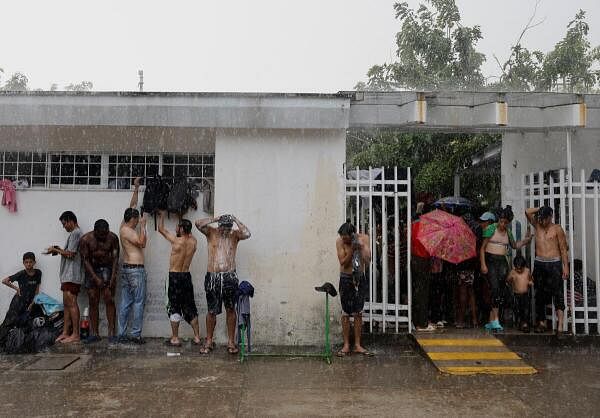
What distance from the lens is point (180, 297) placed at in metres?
7.50

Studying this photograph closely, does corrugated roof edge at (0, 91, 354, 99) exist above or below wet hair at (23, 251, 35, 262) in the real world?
above

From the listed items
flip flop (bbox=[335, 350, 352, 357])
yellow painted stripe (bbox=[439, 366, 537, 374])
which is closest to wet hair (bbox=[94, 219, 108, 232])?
flip flop (bbox=[335, 350, 352, 357])

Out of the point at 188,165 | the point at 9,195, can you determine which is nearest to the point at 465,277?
Result: the point at 188,165

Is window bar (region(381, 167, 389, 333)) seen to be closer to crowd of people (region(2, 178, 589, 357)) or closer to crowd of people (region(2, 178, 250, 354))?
crowd of people (region(2, 178, 589, 357))

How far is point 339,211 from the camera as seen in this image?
7.61 meters

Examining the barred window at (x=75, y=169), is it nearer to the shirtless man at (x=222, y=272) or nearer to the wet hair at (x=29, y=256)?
the wet hair at (x=29, y=256)

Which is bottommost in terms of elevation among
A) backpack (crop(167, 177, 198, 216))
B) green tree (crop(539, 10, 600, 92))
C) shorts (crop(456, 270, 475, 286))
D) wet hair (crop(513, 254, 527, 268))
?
shorts (crop(456, 270, 475, 286))

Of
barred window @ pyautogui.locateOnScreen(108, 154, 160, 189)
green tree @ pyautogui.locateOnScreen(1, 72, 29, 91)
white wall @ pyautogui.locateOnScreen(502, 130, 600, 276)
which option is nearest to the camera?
barred window @ pyautogui.locateOnScreen(108, 154, 160, 189)

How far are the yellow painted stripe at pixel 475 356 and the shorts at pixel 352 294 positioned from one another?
3.24 ft

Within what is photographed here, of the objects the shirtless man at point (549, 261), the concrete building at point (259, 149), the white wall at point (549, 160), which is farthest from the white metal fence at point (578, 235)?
the concrete building at point (259, 149)

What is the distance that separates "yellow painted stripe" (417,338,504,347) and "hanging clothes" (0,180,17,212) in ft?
18.6

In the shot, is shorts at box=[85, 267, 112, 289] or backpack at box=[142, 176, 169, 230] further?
backpack at box=[142, 176, 169, 230]

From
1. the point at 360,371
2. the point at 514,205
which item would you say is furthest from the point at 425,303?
the point at 514,205

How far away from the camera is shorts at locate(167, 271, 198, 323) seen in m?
7.47
